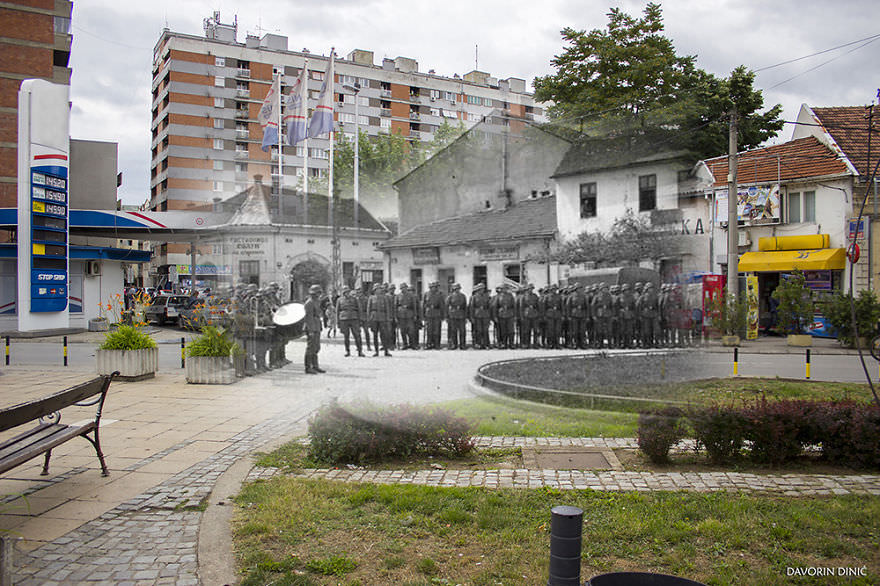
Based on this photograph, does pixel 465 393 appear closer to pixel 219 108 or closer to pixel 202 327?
pixel 219 108

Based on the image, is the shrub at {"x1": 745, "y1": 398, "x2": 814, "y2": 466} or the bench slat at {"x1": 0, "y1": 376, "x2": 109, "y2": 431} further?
the shrub at {"x1": 745, "y1": 398, "x2": 814, "y2": 466}

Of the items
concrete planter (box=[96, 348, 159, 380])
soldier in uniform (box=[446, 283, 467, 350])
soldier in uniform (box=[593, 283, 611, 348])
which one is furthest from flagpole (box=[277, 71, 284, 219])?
concrete planter (box=[96, 348, 159, 380])

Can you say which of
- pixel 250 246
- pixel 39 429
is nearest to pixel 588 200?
pixel 250 246

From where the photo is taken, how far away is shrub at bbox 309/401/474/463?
5656 millimetres

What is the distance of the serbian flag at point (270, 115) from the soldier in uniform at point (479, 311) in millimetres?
1584

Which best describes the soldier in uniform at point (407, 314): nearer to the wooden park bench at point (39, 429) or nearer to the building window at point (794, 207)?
the wooden park bench at point (39, 429)

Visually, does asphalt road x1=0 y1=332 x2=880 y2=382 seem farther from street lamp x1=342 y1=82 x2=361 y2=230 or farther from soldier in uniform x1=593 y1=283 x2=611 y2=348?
street lamp x1=342 y1=82 x2=361 y2=230

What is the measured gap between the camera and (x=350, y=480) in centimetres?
547

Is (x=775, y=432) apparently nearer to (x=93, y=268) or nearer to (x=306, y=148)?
(x=306, y=148)

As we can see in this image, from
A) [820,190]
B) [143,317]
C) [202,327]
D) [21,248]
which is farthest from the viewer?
[21,248]

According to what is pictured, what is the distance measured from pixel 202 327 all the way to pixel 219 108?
6.83 meters

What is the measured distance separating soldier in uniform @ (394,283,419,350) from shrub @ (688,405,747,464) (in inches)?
129

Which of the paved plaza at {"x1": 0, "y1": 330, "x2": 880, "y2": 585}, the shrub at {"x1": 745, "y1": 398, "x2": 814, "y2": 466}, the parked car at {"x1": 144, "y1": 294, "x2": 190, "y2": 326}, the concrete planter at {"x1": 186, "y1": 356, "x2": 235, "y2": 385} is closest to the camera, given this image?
the paved plaza at {"x1": 0, "y1": 330, "x2": 880, "y2": 585}

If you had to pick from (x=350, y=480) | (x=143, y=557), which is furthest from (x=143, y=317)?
(x=143, y=557)
